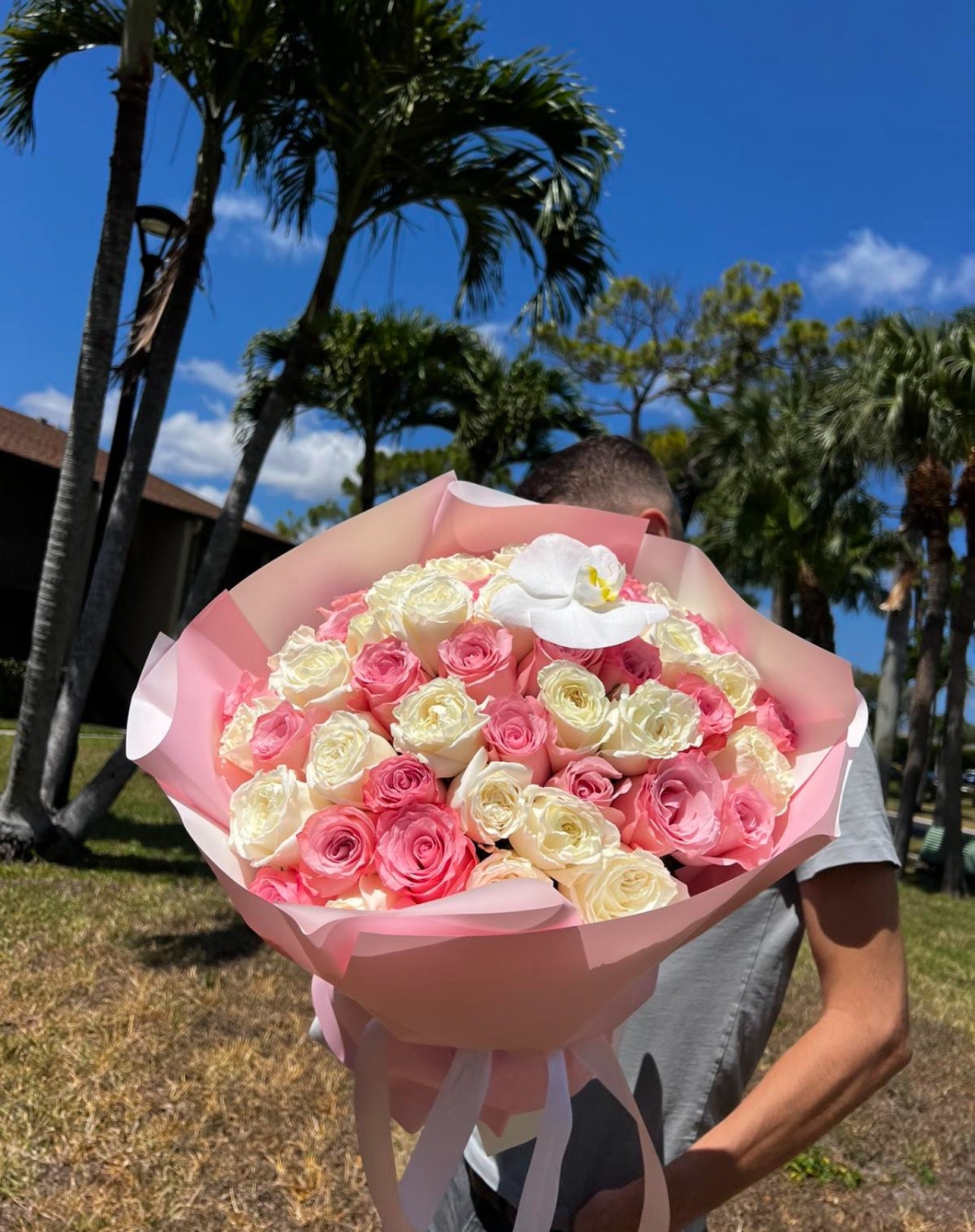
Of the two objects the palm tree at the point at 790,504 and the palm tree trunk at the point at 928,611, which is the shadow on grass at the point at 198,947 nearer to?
the palm tree trunk at the point at 928,611

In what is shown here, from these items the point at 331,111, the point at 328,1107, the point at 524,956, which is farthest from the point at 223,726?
the point at 331,111

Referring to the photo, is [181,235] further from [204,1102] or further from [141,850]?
[204,1102]

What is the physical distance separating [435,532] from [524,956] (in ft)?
2.26

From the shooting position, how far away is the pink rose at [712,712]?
1101mm

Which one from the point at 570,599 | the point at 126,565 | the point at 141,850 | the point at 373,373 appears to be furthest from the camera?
the point at 126,565

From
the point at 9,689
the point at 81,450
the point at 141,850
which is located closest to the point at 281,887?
the point at 81,450

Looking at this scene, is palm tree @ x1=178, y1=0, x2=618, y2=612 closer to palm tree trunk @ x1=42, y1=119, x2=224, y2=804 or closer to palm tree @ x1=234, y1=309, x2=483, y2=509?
palm tree trunk @ x1=42, y1=119, x2=224, y2=804

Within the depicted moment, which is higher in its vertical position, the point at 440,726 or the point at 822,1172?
the point at 440,726

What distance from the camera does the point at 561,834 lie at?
3.14 feet

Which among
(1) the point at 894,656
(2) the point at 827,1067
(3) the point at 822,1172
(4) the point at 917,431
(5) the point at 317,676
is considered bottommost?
(3) the point at 822,1172

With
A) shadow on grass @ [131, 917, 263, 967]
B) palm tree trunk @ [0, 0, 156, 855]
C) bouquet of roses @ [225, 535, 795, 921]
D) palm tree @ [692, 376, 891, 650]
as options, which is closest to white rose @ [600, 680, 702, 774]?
bouquet of roses @ [225, 535, 795, 921]

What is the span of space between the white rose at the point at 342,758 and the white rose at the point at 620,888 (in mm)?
263

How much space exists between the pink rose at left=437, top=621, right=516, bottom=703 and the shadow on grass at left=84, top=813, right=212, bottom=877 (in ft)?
18.6

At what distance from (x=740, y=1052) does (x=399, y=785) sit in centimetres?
77
